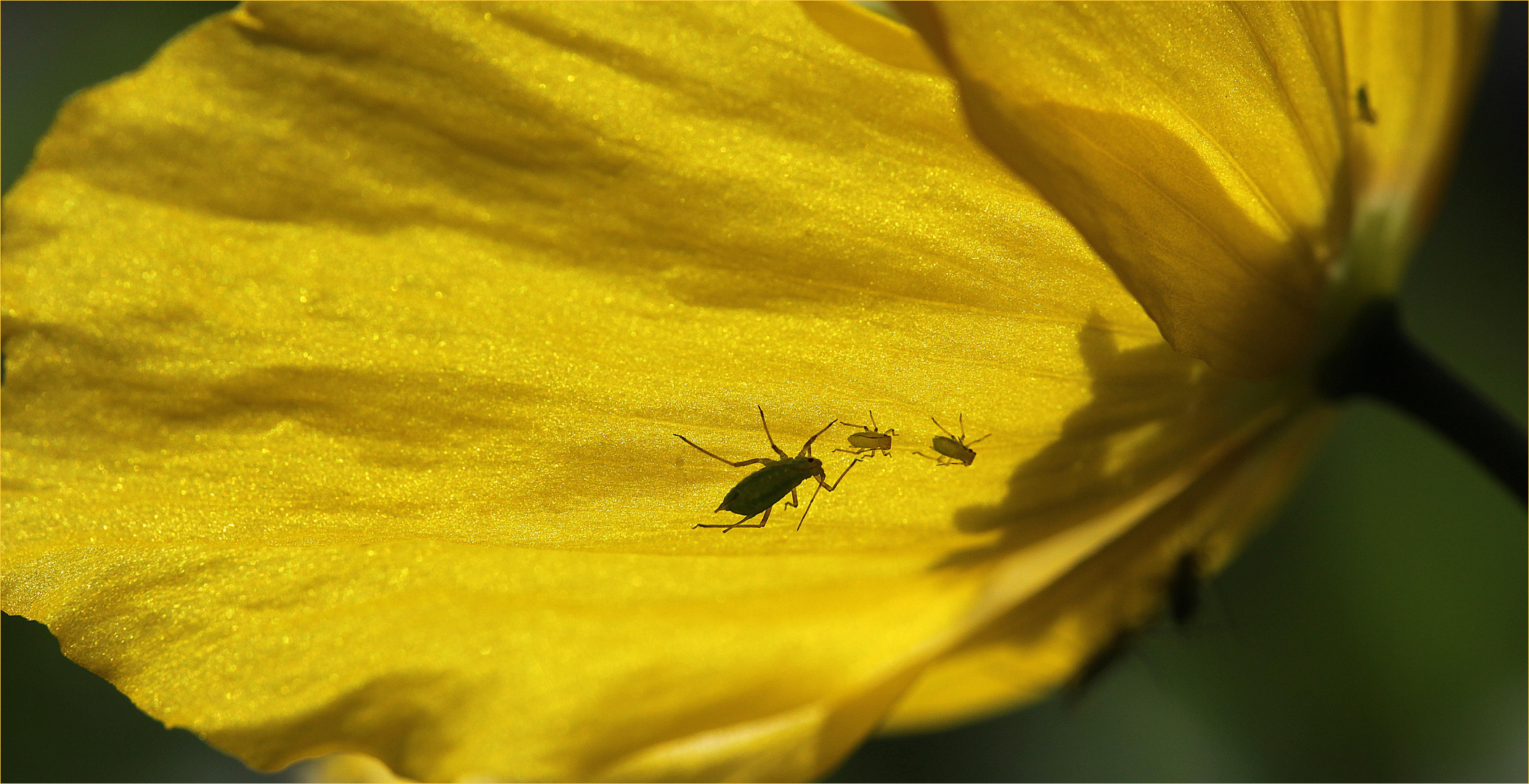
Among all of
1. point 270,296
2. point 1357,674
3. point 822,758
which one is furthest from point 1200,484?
point 1357,674

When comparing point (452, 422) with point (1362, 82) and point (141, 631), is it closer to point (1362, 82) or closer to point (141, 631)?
point (141, 631)

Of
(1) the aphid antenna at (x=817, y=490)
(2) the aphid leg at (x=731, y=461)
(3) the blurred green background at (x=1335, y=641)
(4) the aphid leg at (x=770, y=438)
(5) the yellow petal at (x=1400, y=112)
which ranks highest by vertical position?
(5) the yellow petal at (x=1400, y=112)

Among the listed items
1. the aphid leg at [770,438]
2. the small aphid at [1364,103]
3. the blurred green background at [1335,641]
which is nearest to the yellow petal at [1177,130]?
the small aphid at [1364,103]

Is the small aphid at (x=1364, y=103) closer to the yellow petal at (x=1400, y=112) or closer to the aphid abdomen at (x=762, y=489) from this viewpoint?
the yellow petal at (x=1400, y=112)

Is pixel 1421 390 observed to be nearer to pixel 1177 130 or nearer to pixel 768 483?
pixel 1177 130

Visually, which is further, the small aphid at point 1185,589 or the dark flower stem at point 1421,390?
the small aphid at point 1185,589

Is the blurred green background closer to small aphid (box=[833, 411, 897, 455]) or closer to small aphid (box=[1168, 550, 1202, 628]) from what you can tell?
small aphid (box=[1168, 550, 1202, 628])

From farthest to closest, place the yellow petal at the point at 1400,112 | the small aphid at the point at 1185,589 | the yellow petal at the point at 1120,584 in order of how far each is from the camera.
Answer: the small aphid at the point at 1185,589, the yellow petal at the point at 1120,584, the yellow petal at the point at 1400,112
